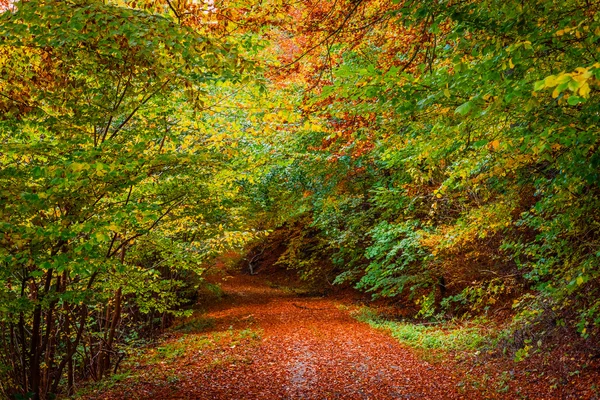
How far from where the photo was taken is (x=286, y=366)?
32.1ft

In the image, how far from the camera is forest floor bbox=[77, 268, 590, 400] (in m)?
7.69

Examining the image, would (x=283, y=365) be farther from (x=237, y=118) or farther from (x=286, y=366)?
(x=237, y=118)

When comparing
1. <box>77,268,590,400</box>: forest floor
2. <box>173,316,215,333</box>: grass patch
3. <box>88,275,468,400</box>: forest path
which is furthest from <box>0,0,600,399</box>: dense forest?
<box>173,316,215,333</box>: grass patch

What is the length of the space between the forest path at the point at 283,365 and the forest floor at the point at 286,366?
2 centimetres

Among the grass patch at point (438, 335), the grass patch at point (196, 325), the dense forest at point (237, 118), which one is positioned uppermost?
the dense forest at point (237, 118)

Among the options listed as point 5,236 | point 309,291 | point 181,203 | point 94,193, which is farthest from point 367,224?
point 5,236

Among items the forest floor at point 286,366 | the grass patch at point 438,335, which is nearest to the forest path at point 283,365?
the forest floor at point 286,366

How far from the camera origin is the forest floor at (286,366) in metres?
7.69

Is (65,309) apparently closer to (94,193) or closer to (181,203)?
(181,203)

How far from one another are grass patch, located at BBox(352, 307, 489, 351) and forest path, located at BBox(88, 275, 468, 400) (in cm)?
44

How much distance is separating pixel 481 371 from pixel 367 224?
9.27 m

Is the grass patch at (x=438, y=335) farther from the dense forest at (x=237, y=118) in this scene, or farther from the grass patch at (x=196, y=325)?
the grass patch at (x=196, y=325)

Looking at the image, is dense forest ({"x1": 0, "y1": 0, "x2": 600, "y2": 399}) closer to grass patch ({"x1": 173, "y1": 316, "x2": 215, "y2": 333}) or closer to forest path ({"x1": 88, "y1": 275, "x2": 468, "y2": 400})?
forest path ({"x1": 88, "y1": 275, "x2": 468, "y2": 400})

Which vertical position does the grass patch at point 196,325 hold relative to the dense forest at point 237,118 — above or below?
below
